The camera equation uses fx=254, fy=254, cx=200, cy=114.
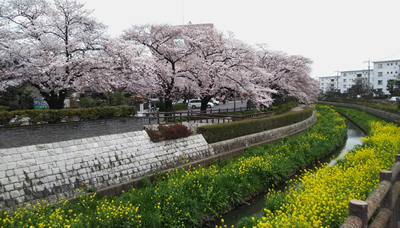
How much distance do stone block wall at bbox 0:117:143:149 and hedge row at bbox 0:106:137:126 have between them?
0.21 meters

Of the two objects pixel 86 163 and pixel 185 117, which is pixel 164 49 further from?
pixel 86 163

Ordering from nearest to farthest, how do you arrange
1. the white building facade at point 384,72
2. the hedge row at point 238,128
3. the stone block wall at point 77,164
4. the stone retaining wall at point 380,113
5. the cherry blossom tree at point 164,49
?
1. the stone block wall at point 77,164
2. the hedge row at point 238,128
3. the cherry blossom tree at point 164,49
4. the stone retaining wall at point 380,113
5. the white building facade at point 384,72

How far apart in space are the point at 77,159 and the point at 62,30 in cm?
971

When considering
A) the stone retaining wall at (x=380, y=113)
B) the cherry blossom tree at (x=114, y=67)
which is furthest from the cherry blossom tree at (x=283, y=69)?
the cherry blossom tree at (x=114, y=67)

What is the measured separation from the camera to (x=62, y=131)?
999 cm

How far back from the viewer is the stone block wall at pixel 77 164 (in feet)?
24.2

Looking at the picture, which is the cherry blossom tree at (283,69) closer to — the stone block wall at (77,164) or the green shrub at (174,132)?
the green shrub at (174,132)

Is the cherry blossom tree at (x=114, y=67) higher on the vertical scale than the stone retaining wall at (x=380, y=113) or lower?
higher

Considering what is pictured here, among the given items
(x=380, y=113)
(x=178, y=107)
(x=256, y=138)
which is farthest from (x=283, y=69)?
(x=256, y=138)

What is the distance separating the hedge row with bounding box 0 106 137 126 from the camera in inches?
352

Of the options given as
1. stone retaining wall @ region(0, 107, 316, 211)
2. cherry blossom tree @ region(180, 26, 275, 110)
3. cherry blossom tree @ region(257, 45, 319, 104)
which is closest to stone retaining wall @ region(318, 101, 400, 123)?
cherry blossom tree @ region(257, 45, 319, 104)

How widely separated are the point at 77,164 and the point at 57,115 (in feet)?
7.88

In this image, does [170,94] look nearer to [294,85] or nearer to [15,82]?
[15,82]

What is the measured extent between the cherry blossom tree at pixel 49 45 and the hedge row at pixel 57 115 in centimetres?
445
